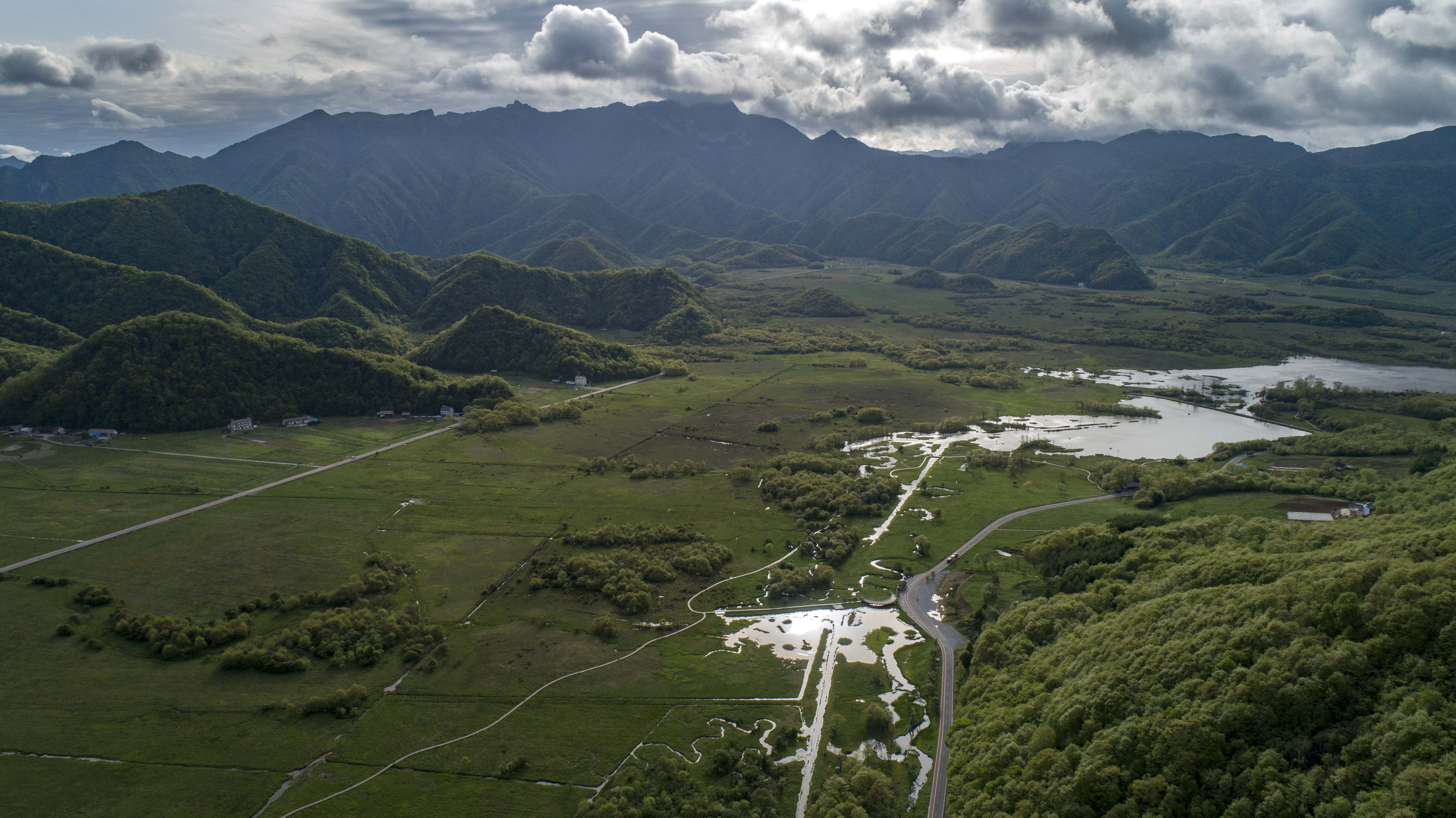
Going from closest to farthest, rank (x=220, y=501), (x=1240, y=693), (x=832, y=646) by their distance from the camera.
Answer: (x=1240, y=693) → (x=832, y=646) → (x=220, y=501)

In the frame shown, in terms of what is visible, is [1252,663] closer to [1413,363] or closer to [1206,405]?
[1206,405]

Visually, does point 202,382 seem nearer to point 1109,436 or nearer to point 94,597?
point 94,597

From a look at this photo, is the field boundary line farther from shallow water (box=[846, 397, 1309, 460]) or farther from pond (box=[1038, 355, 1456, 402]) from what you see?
pond (box=[1038, 355, 1456, 402])

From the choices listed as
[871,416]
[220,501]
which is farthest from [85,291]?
Answer: [871,416]

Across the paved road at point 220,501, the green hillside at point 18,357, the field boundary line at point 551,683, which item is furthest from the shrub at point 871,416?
the green hillside at point 18,357

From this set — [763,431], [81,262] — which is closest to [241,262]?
[81,262]
